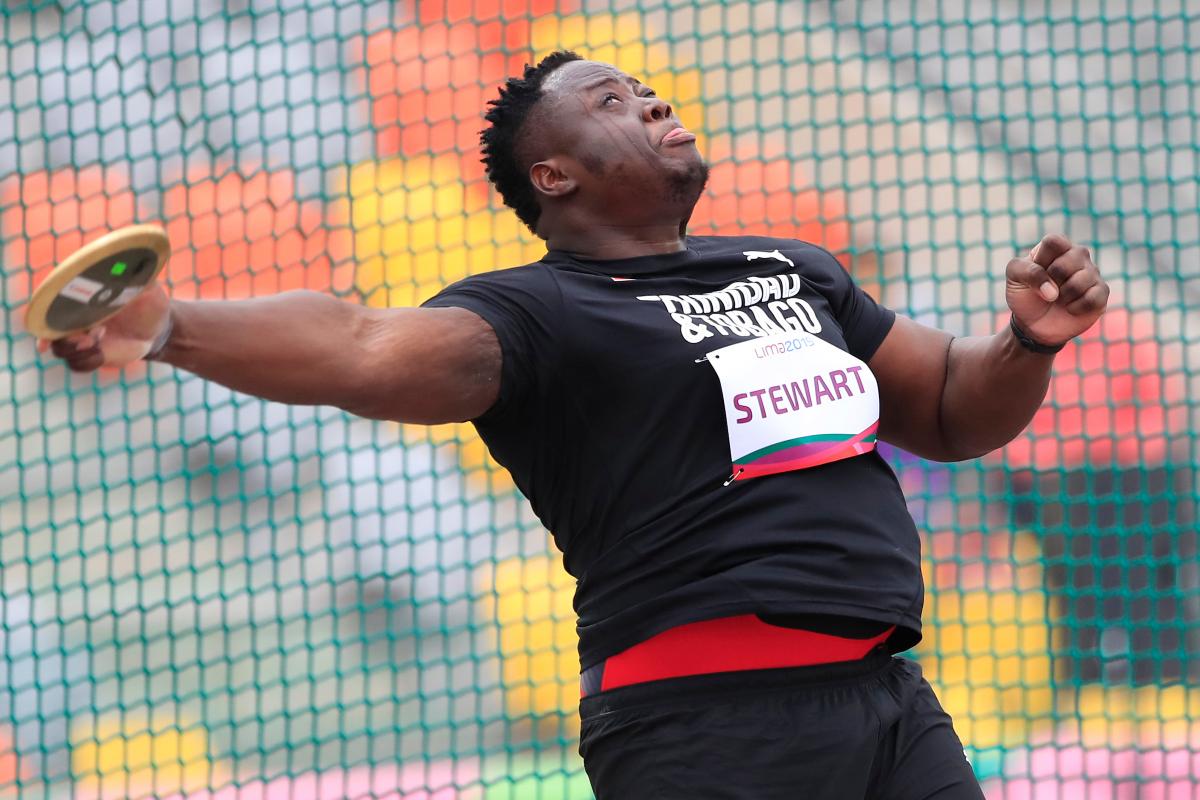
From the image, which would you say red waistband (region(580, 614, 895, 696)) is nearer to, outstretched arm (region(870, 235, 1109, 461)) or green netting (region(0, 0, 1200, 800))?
outstretched arm (region(870, 235, 1109, 461))

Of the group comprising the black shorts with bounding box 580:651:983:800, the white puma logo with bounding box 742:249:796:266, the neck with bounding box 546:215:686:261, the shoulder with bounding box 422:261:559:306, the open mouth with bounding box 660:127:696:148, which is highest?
the open mouth with bounding box 660:127:696:148

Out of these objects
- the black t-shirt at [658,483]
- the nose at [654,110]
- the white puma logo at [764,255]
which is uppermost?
the nose at [654,110]

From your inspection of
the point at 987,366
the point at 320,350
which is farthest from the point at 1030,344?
the point at 320,350

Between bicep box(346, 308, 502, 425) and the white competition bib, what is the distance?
10.9 inches

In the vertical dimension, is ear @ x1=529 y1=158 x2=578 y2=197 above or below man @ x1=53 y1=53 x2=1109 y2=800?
→ above

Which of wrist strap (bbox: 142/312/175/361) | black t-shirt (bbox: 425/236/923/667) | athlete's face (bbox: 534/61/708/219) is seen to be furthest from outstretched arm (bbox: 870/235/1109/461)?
wrist strap (bbox: 142/312/175/361)

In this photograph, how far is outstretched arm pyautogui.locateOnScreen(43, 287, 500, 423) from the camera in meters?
1.35

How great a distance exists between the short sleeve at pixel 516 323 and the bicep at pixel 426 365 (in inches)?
0.6

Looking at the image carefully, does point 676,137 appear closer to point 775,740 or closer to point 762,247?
point 762,247

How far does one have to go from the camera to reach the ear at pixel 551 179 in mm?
1931

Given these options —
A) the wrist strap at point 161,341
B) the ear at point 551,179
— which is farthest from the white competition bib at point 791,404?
the wrist strap at point 161,341

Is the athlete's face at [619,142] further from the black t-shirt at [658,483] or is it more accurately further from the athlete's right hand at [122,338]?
the athlete's right hand at [122,338]

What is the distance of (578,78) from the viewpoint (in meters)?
1.98

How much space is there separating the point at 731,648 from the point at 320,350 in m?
0.58
